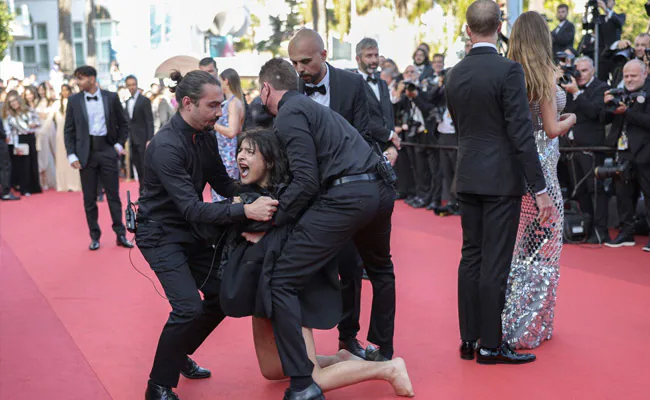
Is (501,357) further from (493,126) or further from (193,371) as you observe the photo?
(193,371)

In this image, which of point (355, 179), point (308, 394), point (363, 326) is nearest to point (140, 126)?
point (363, 326)

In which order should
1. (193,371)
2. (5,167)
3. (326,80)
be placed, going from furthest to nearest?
(5,167), (326,80), (193,371)

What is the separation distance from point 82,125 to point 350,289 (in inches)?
200

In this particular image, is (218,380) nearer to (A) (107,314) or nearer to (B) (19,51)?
(A) (107,314)

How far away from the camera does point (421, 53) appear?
12727 mm

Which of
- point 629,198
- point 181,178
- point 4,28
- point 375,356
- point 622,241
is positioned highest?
point 4,28

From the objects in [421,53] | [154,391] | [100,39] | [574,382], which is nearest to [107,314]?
[154,391]

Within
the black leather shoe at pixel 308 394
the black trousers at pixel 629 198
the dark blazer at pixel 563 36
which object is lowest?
the black leather shoe at pixel 308 394

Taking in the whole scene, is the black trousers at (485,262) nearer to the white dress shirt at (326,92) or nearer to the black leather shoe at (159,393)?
the white dress shirt at (326,92)

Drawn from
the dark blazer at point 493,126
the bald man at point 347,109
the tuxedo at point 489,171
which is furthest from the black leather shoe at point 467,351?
the dark blazer at point 493,126

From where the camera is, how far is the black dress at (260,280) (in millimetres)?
4043

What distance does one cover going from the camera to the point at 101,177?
363 inches

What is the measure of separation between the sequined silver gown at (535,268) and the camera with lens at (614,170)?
3.35 metres

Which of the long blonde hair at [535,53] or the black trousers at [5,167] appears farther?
the black trousers at [5,167]
